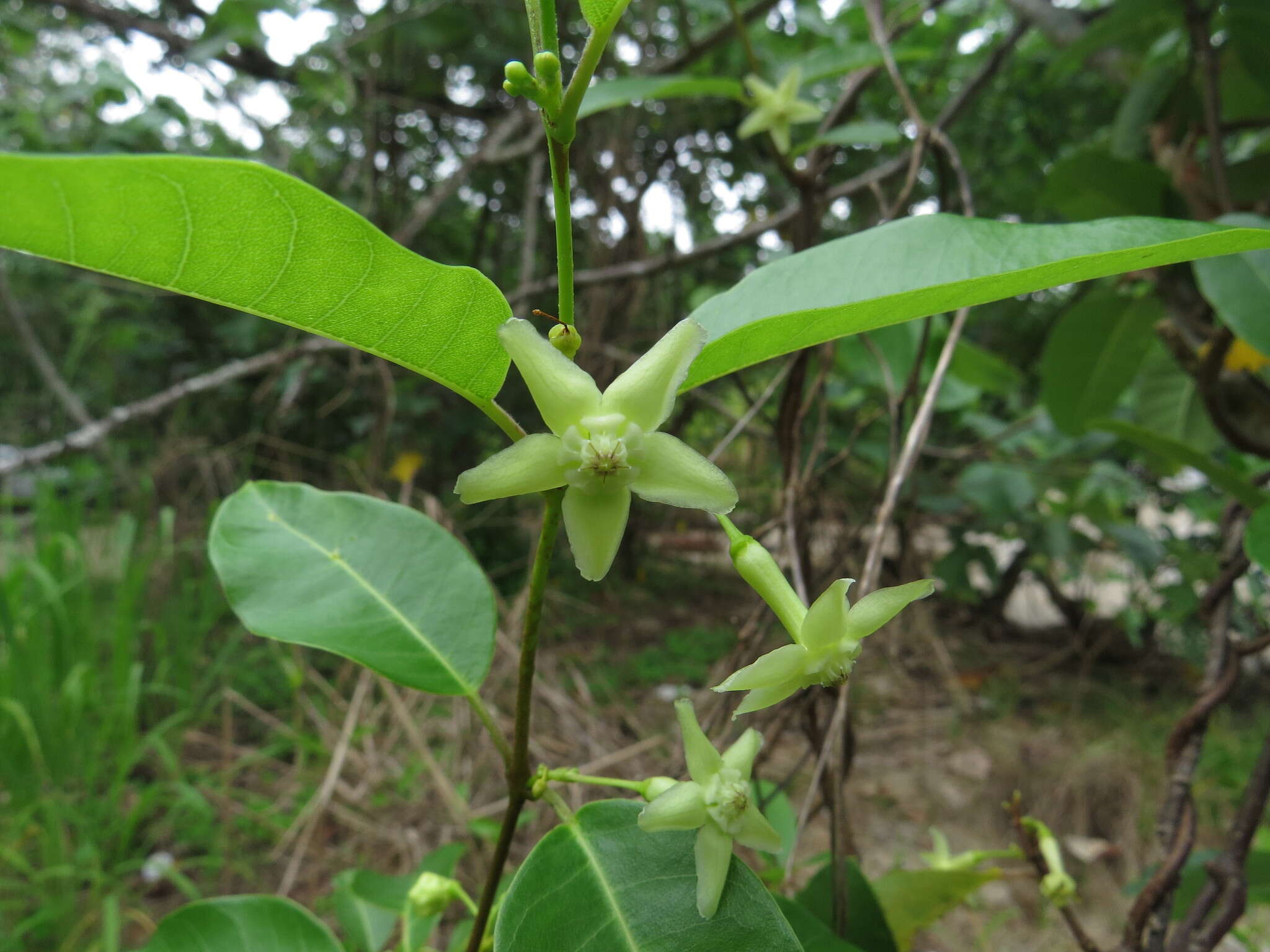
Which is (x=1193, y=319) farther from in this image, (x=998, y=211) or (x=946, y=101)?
(x=946, y=101)

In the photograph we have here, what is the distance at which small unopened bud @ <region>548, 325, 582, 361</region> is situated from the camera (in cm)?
59

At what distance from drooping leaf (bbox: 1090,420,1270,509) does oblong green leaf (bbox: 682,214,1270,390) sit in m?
0.76

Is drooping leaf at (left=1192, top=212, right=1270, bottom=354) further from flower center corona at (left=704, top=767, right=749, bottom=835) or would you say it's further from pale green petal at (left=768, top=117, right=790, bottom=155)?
flower center corona at (left=704, top=767, right=749, bottom=835)

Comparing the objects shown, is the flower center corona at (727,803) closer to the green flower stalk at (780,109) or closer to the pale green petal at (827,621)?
the pale green petal at (827,621)

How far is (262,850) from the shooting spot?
2422mm

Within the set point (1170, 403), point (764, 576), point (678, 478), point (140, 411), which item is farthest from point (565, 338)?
point (140, 411)

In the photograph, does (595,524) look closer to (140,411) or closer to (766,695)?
(766,695)

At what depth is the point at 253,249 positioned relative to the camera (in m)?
0.50

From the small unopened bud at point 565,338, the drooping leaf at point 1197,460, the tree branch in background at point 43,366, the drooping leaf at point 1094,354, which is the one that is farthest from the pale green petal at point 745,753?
the tree branch in background at point 43,366

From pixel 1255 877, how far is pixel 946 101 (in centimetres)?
322

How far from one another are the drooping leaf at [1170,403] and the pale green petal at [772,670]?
1.78m

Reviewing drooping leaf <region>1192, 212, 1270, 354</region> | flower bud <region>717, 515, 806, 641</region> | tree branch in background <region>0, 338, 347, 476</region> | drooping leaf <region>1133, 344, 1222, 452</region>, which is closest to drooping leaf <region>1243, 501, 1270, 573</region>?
drooping leaf <region>1192, 212, 1270, 354</region>

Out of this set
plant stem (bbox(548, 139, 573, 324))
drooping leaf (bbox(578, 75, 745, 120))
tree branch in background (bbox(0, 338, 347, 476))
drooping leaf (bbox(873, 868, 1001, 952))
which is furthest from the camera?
tree branch in background (bbox(0, 338, 347, 476))

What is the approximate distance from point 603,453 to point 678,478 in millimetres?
66
